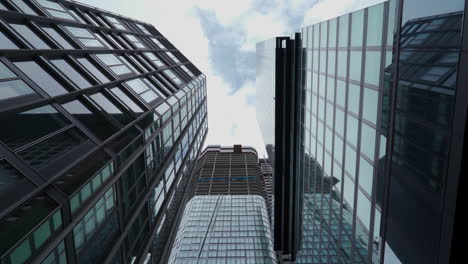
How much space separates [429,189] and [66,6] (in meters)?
25.8

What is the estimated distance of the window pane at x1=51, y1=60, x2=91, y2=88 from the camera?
1411 centimetres

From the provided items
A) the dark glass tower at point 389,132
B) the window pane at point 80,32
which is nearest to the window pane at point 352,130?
the dark glass tower at point 389,132

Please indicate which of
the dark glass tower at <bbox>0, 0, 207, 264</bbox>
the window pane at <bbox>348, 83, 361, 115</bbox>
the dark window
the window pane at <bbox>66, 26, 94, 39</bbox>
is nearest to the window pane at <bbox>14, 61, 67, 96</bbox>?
the dark glass tower at <bbox>0, 0, 207, 264</bbox>

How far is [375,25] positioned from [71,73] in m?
13.5

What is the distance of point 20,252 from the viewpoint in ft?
24.8

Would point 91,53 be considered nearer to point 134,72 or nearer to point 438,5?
point 134,72

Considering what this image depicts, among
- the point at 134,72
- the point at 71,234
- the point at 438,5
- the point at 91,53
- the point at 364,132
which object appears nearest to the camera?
the point at 438,5

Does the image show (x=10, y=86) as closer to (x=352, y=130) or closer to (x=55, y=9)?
(x=55, y=9)

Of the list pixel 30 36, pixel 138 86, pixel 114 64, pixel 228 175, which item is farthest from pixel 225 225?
pixel 30 36

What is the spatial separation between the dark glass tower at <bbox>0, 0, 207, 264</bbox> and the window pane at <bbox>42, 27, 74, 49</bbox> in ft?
0.36

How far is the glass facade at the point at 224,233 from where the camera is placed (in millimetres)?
76562

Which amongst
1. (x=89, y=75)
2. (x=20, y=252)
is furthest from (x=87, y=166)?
(x=89, y=75)

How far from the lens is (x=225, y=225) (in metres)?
90.1

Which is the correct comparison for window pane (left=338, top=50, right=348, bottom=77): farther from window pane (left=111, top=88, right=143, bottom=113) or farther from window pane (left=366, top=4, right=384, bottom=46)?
window pane (left=111, top=88, right=143, bottom=113)
